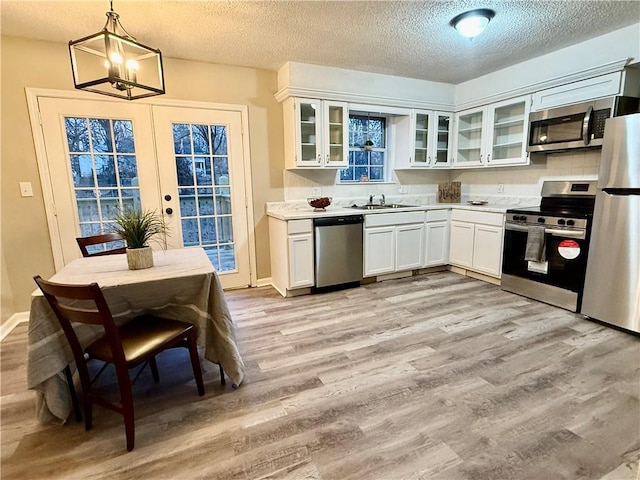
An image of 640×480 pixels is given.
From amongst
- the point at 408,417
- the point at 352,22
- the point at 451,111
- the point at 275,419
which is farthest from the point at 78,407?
the point at 451,111

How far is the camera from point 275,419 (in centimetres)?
178

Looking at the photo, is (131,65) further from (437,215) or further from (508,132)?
(508,132)

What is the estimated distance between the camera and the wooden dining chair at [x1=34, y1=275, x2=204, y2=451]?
1440 millimetres

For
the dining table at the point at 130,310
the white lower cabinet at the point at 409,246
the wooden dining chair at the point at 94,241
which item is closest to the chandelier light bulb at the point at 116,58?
the dining table at the point at 130,310

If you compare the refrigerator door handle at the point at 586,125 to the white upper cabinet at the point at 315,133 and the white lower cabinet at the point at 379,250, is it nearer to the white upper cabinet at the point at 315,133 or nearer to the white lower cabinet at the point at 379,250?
the white lower cabinet at the point at 379,250

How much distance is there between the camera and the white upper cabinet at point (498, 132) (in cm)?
377

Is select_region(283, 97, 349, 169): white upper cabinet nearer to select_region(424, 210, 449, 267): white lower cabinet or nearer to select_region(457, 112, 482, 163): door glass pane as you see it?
select_region(424, 210, 449, 267): white lower cabinet

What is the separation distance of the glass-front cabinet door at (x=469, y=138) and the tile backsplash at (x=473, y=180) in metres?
0.26

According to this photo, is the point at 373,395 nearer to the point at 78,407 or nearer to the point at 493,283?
the point at 78,407

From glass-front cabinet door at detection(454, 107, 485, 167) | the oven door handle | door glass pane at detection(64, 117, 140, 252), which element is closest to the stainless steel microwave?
glass-front cabinet door at detection(454, 107, 485, 167)

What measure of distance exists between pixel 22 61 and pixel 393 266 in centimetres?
412

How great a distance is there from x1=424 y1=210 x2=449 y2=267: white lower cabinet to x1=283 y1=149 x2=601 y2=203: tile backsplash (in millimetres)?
604

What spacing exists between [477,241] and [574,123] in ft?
4.91

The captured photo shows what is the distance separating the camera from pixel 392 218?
394 cm
